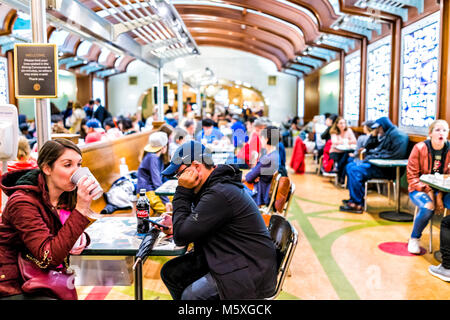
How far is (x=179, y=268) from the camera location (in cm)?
280

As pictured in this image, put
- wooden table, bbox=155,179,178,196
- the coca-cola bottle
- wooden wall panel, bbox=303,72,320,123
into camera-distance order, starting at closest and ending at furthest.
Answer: the coca-cola bottle < wooden table, bbox=155,179,178,196 < wooden wall panel, bbox=303,72,320,123

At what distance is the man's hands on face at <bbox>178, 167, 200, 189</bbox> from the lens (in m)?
2.49

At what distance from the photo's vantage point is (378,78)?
30.6ft

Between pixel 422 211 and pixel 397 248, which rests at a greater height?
pixel 422 211

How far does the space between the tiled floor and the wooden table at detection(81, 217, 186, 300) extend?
111 centimetres

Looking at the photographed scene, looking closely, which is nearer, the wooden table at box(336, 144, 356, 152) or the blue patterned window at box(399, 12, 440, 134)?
the blue patterned window at box(399, 12, 440, 134)

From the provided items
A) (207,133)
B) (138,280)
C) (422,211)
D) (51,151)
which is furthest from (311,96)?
(51,151)

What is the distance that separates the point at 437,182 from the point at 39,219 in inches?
152

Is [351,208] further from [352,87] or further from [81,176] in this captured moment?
[81,176]

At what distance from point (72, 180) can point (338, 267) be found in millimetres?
3238

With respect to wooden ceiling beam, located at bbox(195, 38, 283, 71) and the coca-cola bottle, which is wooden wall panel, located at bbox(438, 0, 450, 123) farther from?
wooden ceiling beam, located at bbox(195, 38, 283, 71)

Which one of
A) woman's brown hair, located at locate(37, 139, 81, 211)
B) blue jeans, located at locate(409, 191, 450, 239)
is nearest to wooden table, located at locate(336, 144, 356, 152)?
blue jeans, located at locate(409, 191, 450, 239)

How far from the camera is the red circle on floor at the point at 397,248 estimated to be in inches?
197
